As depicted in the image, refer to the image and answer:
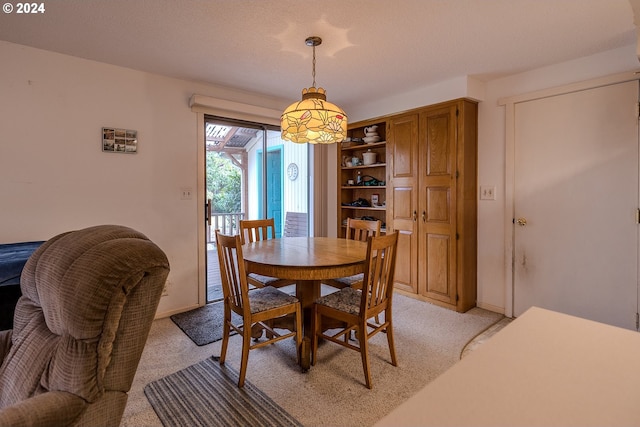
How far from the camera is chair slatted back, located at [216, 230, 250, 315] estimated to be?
185 cm

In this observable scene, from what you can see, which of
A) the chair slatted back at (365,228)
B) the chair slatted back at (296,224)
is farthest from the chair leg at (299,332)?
the chair slatted back at (296,224)

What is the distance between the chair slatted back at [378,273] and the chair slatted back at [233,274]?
73 cm

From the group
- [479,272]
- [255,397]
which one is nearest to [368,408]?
[255,397]

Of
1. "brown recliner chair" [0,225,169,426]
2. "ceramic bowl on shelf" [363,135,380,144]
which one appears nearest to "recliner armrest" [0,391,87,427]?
"brown recliner chair" [0,225,169,426]

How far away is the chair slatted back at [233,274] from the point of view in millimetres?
1853

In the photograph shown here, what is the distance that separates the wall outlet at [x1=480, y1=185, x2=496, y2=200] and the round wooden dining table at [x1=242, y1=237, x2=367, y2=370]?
59.6 inches

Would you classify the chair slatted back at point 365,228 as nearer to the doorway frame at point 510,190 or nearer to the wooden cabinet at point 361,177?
the wooden cabinet at point 361,177

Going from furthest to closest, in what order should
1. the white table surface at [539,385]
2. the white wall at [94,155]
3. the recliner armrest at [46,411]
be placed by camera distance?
1. the white wall at [94,155]
2. the recliner armrest at [46,411]
3. the white table surface at [539,385]

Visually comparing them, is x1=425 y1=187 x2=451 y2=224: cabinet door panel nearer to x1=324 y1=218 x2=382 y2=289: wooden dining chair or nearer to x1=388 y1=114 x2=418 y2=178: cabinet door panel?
x1=388 y1=114 x2=418 y2=178: cabinet door panel

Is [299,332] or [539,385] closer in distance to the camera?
[539,385]

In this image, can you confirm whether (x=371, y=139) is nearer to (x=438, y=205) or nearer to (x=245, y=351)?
(x=438, y=205)

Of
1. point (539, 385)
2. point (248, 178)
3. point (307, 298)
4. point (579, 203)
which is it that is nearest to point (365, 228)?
point (307, 298)

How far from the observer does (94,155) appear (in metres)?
2.67

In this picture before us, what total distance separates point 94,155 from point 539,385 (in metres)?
3.27
